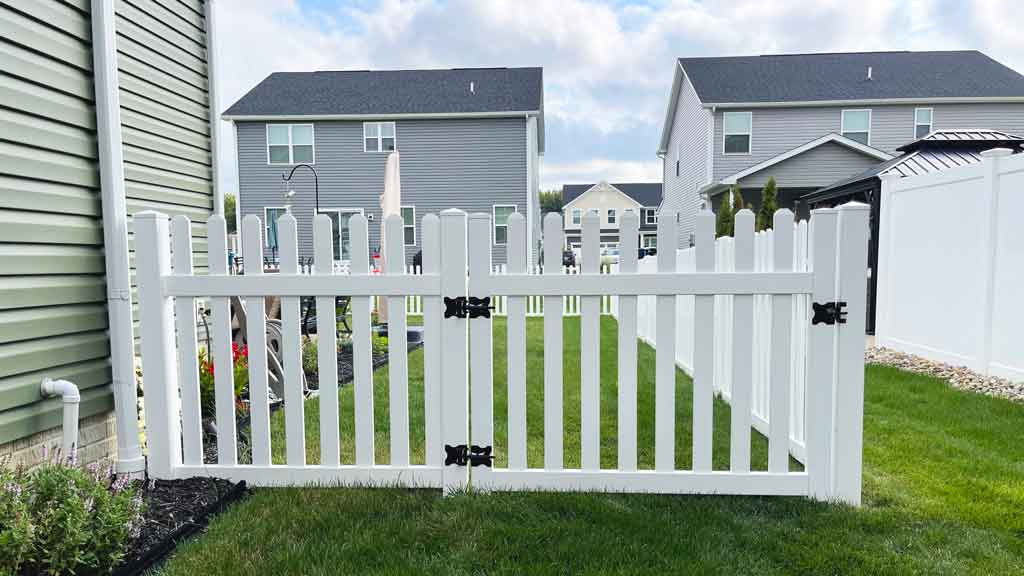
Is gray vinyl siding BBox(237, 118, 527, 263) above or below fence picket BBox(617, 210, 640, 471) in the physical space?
above

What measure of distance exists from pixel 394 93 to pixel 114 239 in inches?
628

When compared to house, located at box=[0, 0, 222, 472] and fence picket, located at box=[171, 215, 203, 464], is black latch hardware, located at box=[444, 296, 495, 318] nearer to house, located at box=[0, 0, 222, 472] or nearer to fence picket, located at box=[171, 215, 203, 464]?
fence picket, located at box=[171, 215, 203, 464]

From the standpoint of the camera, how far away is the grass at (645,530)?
1.93 m

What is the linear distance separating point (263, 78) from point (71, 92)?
17708 millimetres

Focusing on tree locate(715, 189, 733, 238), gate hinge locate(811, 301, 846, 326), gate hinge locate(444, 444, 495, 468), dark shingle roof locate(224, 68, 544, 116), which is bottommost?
gate hinge locate(444, 444, 495, 468)

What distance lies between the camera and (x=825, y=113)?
A: 1634cm

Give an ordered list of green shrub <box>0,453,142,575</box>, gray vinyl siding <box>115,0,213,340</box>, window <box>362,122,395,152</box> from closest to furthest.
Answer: green shrub <box>0,453,142,575</box>
gray vinyl siding <box>115,0,213,340</box>
window <box>362,122,395,152</box>

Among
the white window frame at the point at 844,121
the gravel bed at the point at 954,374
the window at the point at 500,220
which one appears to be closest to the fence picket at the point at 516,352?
the gravel bed at the point at 954,374

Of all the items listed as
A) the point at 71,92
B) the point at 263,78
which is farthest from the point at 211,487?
the point at 263,78

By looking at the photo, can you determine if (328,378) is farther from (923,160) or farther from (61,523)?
(923,160)

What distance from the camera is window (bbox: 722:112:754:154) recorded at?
16.2 m

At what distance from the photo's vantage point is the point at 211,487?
2.54 m

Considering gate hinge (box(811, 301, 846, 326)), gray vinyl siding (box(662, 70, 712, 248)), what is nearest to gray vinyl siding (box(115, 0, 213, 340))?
gate hinge (box(811, 301, 846, 326))

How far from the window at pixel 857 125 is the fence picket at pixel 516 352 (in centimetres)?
1714
